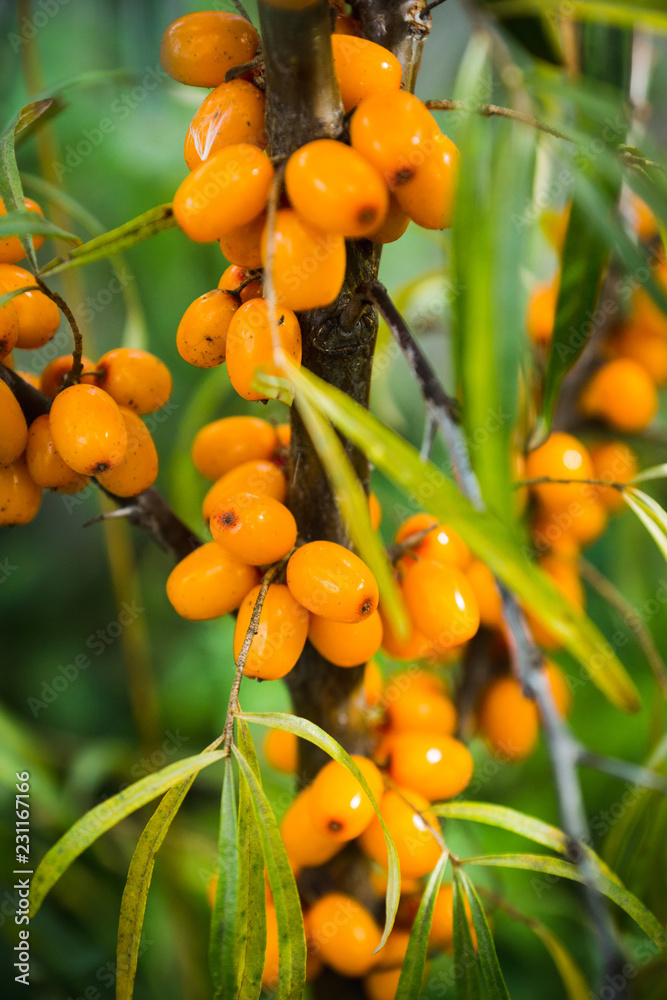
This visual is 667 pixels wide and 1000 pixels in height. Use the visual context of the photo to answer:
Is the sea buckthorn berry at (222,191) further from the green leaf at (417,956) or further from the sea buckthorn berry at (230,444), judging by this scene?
the green leaf at (417,956)

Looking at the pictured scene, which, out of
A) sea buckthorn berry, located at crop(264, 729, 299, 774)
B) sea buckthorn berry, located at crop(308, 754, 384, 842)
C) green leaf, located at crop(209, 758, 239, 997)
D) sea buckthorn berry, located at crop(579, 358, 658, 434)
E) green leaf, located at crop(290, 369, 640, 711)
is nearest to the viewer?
green leaf, located at crop(290, 369, 640, 711)

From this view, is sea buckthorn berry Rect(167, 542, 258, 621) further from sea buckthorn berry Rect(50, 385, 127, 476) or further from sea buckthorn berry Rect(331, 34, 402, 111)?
sea buckthorn berry Rect(331, 34, 402, 111)

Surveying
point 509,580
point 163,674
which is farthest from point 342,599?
point 163,674

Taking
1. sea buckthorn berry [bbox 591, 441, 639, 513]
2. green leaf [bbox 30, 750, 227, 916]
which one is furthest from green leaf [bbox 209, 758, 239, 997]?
sea buckthorn berry [bbox 591, 441, 639, 513]

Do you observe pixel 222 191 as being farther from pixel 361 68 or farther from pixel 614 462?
pixel 614 462

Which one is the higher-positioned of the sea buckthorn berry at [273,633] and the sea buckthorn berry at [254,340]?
the sea buckthorn berry at [254,340]

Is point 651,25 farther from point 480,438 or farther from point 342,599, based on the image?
point 342,599

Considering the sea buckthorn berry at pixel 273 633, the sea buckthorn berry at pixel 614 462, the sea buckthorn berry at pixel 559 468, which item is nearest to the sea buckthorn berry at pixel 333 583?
the sea buckthorn berry at pixel 273 633

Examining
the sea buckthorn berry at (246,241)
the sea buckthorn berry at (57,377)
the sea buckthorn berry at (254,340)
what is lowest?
the sea buckthorn berry at (57,377)
